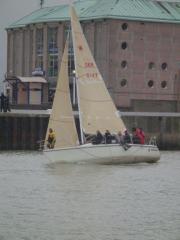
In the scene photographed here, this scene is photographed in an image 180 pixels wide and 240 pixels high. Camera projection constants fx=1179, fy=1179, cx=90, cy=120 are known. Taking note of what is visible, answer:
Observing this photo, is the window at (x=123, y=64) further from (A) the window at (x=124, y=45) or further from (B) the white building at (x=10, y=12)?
(B) the white building at (x=10, y=12)

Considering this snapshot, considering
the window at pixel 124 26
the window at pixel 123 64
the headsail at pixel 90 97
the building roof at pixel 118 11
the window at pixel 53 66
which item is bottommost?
the window at pixel 53 66

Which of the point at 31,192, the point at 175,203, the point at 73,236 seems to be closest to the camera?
the point at 73,236

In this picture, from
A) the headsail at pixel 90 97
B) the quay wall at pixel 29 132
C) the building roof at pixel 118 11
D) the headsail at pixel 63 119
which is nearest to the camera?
the headsail at pixel 63 119

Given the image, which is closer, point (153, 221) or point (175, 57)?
point (153, 221)

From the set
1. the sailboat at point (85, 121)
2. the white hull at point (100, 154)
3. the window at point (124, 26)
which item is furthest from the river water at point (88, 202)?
the window at point (124, 26)

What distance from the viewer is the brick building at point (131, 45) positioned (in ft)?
341

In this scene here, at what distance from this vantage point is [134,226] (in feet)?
96.8

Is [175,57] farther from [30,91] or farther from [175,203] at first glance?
[175,203]

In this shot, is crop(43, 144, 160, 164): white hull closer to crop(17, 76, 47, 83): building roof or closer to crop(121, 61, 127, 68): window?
crop(121, 61, 127, 68): window

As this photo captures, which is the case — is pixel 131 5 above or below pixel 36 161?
above

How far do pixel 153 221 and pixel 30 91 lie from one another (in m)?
78.9

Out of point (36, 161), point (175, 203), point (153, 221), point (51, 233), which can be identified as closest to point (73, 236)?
point (51, 233)

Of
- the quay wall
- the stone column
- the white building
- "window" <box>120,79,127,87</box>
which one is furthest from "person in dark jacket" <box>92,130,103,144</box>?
the white building

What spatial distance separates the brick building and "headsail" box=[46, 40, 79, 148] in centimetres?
4695
